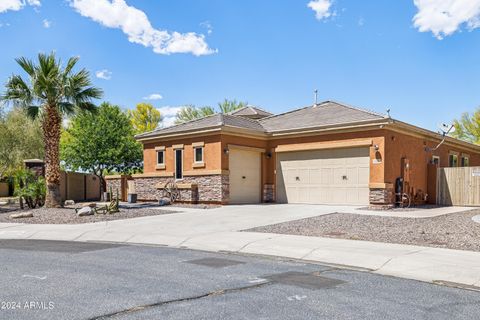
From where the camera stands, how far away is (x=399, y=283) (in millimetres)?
7461

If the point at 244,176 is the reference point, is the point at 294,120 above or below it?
above

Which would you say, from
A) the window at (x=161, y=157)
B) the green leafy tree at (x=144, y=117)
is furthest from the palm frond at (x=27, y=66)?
the green leafy tree at (x=144, y=117)

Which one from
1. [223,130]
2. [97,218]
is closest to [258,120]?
[223,130]

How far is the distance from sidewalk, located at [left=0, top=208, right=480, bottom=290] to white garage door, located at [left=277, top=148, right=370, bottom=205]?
176 inches

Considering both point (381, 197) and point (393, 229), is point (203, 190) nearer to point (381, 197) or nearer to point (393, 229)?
point (381, 197)

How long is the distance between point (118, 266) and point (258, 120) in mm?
20032

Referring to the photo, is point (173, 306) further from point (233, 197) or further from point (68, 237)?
point (233, 197)

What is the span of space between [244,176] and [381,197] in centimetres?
716

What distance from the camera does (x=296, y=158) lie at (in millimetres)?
23297

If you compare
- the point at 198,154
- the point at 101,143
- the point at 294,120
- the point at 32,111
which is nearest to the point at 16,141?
the point at 101,143

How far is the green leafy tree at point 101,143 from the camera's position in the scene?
38062 mm

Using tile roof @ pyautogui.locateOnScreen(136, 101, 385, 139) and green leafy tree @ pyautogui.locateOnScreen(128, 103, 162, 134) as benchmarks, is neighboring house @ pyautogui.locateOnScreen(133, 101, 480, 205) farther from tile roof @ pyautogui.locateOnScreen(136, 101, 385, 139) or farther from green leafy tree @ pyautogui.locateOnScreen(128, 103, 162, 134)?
green leafy tree @ pyautogui.locateOnScreen(128, 103, 162, 134)

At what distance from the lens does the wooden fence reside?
22734 millimetres

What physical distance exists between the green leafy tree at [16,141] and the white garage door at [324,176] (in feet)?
64.6
